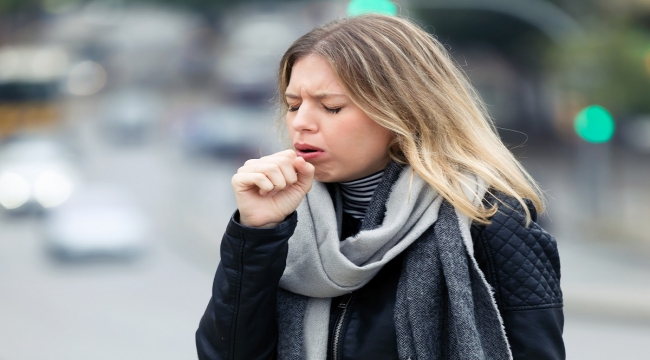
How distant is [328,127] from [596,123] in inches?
505

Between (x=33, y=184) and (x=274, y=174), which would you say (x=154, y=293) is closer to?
(x=33, y=184)

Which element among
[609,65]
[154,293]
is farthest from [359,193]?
[609,65]

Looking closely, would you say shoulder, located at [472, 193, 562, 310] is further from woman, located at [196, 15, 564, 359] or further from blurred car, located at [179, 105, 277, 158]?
blurred car, located at [179, 105, 277, 158]

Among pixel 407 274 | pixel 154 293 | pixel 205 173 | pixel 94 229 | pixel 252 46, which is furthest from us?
pixel 252 46

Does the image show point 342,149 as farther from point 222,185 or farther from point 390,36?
point 222,185

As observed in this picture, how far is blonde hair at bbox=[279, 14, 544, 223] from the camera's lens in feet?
5.68

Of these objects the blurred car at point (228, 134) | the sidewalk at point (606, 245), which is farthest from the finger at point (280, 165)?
the blurred car at point (228, 134)

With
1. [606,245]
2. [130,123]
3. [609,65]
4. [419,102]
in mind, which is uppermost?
[130,123]

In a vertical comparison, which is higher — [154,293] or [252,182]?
[154,293]

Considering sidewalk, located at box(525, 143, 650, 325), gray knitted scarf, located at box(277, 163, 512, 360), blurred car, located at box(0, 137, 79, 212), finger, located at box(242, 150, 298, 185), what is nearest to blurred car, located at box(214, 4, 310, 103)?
sidewalk, located at box(525, 143, 650, 325)

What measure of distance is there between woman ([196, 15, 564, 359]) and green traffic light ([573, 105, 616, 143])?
1247 centimetres

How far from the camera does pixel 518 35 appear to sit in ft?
104

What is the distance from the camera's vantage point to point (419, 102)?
1791 millimetres

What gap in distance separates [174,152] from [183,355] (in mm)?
26550
